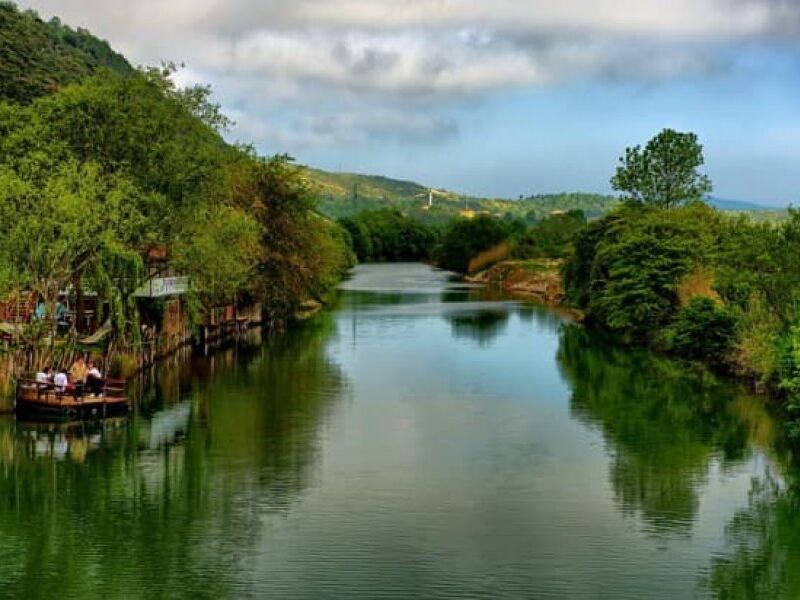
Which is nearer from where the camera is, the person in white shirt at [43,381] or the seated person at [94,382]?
the person in white shirt at [43,381]

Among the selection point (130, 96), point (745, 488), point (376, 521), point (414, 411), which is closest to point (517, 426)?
point (414, 411)

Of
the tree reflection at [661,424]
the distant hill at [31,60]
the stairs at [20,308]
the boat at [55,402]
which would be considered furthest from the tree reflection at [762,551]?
the distant hill at [31,60]

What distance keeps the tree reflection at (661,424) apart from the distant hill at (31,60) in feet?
172

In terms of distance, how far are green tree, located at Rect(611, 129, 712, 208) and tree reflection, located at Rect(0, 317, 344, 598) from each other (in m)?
47.2

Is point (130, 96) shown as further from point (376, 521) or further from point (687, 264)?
point (687, 264)

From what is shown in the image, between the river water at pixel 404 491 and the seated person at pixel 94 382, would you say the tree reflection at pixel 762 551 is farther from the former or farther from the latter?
the seated person at pixel 94 382

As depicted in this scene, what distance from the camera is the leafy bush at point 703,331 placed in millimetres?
50312

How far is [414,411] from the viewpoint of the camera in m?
39.5

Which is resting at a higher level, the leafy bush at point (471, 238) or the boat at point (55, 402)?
the leafy bush at point (471, 238)

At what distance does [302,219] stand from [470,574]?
161ft

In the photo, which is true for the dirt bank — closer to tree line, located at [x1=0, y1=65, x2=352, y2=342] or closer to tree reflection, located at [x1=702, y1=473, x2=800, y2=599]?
tree line, located at [x1=0, y1=65, x2=352, y2=342]

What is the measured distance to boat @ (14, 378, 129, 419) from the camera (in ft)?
111

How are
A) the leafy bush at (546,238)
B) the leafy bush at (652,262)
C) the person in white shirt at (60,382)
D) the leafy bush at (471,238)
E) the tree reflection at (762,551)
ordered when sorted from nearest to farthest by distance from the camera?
the tree reflection at (762,551) < the person in white shirt at (60,382) < the leafy bush at (652,262) < the leafy bush at (546,238) < the leafy bush at (471,238)

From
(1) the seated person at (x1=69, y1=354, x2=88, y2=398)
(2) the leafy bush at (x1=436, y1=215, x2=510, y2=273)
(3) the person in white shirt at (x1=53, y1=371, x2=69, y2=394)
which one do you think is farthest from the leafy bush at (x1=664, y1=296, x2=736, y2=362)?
(2) the leafy bush at (x1=436, y1=215, x2=510, y2=273)
